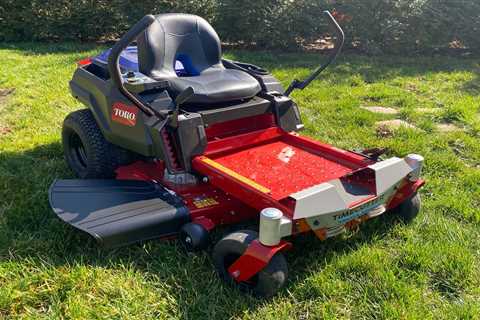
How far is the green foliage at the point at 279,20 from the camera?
7.48 metres

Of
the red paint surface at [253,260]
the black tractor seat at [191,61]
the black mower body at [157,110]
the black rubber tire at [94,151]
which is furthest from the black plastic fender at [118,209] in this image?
the black tractor seat at [191,61]

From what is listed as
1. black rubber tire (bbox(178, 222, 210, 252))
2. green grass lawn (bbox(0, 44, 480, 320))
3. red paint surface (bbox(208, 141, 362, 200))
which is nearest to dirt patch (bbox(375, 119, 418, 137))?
green grass lawn (bbox(0, 44, 480, 320))

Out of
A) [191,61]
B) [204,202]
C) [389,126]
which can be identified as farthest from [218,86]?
[389,126]

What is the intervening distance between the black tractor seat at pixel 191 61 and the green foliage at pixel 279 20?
4.22 metres

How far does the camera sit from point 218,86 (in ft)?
9.59

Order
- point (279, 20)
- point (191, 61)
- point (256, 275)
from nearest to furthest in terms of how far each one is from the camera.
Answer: point (256, 275)
point (191, 61)
point (279, 20)

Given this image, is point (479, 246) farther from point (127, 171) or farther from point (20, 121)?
point (20, 121)

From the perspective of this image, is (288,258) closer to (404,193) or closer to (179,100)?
(404,193)

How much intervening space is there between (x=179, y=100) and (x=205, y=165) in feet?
1.19

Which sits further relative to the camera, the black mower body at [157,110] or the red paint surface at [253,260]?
the black mower body at [157,110]

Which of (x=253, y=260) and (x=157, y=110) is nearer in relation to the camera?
(x=253, y=260)

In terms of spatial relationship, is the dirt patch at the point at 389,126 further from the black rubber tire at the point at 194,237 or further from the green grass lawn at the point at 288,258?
the black rubber tire at the point at 194,237

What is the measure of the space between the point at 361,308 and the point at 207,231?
0.80 metres

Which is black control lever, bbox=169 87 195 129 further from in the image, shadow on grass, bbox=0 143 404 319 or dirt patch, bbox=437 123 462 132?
dirt patch, bbox=437 123 462 132
